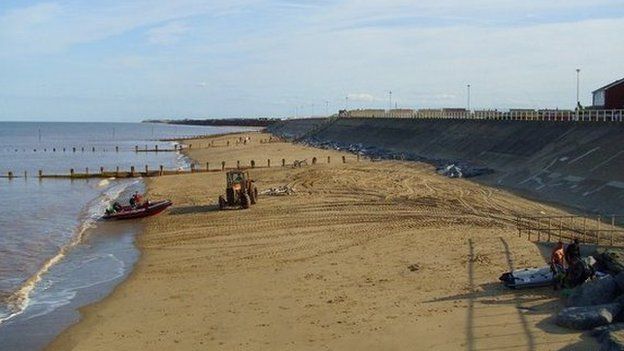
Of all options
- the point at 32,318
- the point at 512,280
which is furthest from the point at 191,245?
the point at 512,280

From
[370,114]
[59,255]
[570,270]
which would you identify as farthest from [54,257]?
[370,114]

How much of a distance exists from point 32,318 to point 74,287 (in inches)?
117

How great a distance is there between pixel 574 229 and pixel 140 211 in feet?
59.2

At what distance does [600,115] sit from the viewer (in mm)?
41438

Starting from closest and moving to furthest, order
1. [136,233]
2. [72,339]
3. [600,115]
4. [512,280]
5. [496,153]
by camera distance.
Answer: [72,339], [512,280], [136,233], [600,115], [496,153]

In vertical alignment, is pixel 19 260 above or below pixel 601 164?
below

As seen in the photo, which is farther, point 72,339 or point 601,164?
point 601,164

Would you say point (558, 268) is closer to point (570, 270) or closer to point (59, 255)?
point (570, 270)

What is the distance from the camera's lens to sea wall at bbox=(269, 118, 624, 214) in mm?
29391

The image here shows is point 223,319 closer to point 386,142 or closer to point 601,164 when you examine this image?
point 601,164

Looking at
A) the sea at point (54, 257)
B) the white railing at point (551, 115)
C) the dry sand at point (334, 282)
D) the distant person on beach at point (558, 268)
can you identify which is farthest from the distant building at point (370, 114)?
the distant person on beach at point (558, 268)

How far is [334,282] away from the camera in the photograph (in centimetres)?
1733

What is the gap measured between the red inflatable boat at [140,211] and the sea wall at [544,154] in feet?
54.8

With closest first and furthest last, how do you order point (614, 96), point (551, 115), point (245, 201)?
point (245, 201)
point (614, 96)
point (551, 115)
